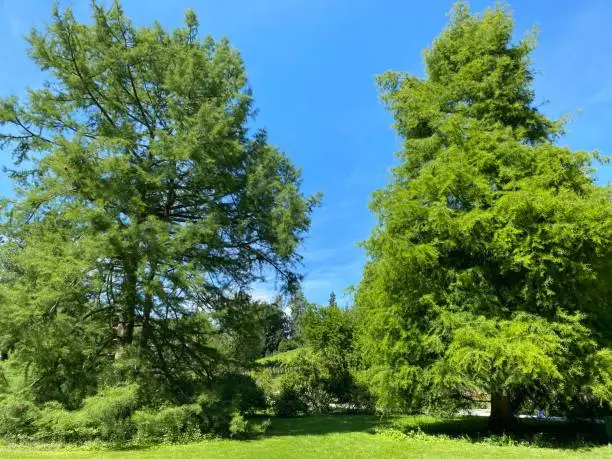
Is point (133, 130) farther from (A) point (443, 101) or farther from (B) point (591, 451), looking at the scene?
(B) point (591, 451)

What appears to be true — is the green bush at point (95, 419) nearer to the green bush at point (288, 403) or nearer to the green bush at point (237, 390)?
the green bush at point (237, 390)

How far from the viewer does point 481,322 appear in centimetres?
1155

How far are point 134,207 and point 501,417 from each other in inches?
493

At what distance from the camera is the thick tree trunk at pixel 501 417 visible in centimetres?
1362

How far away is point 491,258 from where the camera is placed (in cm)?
1257

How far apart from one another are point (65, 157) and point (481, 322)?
12.0m

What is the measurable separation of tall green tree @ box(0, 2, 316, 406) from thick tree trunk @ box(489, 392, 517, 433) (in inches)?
306

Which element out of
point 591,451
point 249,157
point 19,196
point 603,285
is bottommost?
point 591,451

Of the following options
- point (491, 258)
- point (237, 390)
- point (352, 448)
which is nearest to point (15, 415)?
point (237, 390)

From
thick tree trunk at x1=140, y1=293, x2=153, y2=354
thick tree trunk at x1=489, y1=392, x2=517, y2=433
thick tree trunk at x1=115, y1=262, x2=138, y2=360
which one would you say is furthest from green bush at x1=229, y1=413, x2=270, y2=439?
thick tree trunk at x1=489, y1=392, x2=517, y2=433

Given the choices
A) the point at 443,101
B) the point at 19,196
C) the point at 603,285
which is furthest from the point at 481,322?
the point at 19,196

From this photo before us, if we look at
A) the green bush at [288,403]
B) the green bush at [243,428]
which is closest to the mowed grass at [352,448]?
the green bush at [243,428]

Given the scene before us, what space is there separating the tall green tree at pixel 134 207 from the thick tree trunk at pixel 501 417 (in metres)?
7.77

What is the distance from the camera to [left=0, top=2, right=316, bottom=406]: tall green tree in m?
12.5
